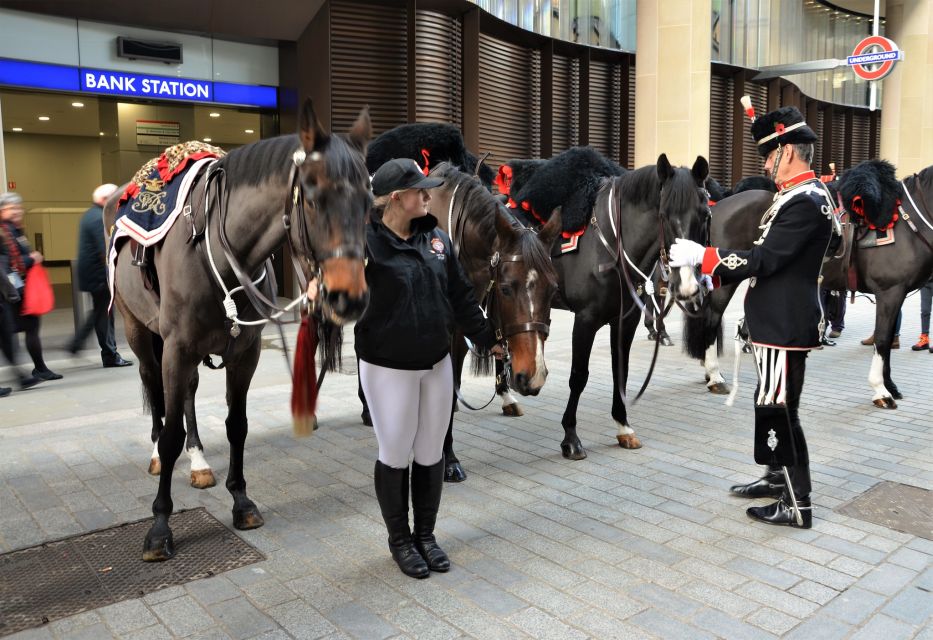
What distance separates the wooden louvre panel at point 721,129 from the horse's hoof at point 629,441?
14878 millimetres

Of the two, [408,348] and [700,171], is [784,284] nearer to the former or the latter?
[700,171]

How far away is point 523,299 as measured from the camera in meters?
3.89

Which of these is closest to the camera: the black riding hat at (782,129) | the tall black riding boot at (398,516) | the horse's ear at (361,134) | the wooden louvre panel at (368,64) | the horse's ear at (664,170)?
the horse's ear at (361,134)

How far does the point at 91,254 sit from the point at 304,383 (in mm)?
5982

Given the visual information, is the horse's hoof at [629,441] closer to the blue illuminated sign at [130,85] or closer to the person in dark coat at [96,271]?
the person in dark coat at [96,271]

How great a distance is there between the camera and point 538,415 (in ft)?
21.6

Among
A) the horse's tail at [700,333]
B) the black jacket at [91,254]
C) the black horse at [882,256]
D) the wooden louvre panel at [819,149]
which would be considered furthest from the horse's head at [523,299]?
the wooden louvre panel at [819,149]

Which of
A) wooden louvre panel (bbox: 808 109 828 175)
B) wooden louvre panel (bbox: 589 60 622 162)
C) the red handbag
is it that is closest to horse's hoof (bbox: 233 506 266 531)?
the red handbag

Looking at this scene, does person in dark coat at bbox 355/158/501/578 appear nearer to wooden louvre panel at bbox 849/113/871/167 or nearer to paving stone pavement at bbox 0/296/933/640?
paving stone pavement at bbox 0/296/933/640

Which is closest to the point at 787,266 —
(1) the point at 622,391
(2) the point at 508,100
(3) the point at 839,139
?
(1) the point at 622,391

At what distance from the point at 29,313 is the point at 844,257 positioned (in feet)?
26.2

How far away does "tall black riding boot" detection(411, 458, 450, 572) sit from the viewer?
355 cm

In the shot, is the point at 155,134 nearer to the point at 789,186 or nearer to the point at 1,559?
the point at 1,559

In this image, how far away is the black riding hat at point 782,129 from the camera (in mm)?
4027
